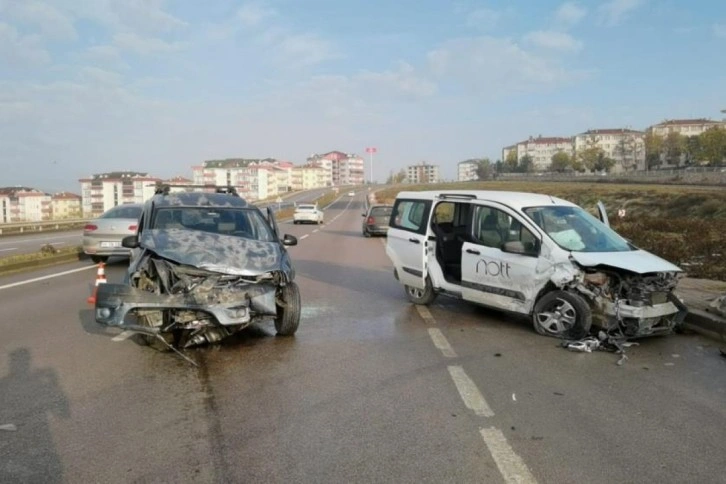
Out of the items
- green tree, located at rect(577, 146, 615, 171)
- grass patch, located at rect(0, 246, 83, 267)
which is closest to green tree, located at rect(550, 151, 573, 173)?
green tree, located at rect(577, 146, 615, 171)

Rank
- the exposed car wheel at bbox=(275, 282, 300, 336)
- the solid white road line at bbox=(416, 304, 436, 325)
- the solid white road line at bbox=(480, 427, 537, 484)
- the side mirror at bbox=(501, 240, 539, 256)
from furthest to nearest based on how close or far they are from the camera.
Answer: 1. the solid white road line at bbox=(416, 304, 436, 325)
2. the side mirror at bbox=(501, 240, 539, 256)
3. the exposed car wheel at bbox=(275, 282, 300, 336)
4. the solid white road line at bbox=(480, 427, 537, 484)

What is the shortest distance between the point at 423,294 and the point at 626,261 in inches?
136

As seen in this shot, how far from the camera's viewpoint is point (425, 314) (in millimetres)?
9109

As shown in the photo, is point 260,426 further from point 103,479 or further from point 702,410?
point 702,410

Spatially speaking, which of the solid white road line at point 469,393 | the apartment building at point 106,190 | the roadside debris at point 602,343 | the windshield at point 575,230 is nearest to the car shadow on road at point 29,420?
the solid white road line at point 469,393

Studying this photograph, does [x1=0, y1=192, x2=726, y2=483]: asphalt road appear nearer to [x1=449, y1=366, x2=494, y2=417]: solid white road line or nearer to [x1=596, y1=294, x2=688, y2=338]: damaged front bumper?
[x1=449, y1=366, x2=494, y2=417]: solid white road line

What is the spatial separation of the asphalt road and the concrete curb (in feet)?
0.68

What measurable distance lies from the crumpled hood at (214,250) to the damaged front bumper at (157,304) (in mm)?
354

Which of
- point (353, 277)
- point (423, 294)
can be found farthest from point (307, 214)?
point (423, 294)

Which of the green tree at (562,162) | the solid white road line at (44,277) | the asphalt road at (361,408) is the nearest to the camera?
the asphalt road at (361,408)

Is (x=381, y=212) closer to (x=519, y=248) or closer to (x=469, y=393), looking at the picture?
(x=519, y=248)

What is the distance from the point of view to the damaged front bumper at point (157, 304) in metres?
6.32

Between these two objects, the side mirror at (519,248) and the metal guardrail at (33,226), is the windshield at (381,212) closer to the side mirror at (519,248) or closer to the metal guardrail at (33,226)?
the side mirror at (519,248)

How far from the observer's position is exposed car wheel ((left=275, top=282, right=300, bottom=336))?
727cm
